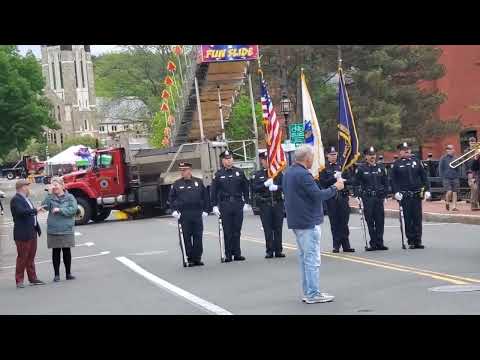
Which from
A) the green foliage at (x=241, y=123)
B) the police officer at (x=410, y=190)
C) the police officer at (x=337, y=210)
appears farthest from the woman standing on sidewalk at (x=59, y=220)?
the green foliage at (x=241, y=123)

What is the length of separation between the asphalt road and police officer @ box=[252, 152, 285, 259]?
39cm

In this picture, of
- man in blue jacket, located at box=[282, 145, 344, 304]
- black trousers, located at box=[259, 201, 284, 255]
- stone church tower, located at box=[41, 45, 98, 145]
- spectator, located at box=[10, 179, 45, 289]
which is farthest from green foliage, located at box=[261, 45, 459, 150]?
stone church tower, located at box=[41, 45, 98, 145]

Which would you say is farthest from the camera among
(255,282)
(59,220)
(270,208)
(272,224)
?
(270,208)

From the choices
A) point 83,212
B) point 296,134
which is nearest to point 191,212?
point 83,212

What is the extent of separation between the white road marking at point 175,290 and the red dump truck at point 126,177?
550 inches

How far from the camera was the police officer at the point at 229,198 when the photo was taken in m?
17.1

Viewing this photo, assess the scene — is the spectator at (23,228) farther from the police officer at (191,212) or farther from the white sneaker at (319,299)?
the white sneaker at (319,299)

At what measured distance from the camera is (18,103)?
63.0 meters

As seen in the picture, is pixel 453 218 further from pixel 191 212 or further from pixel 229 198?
pixel 191 212

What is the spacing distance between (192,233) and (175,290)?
11.1ft

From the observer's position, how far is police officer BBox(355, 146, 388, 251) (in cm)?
1719

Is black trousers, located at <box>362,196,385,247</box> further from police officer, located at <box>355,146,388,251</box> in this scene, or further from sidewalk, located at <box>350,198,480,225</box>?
sidewalk, located at <box>350,198,480,225</box>
